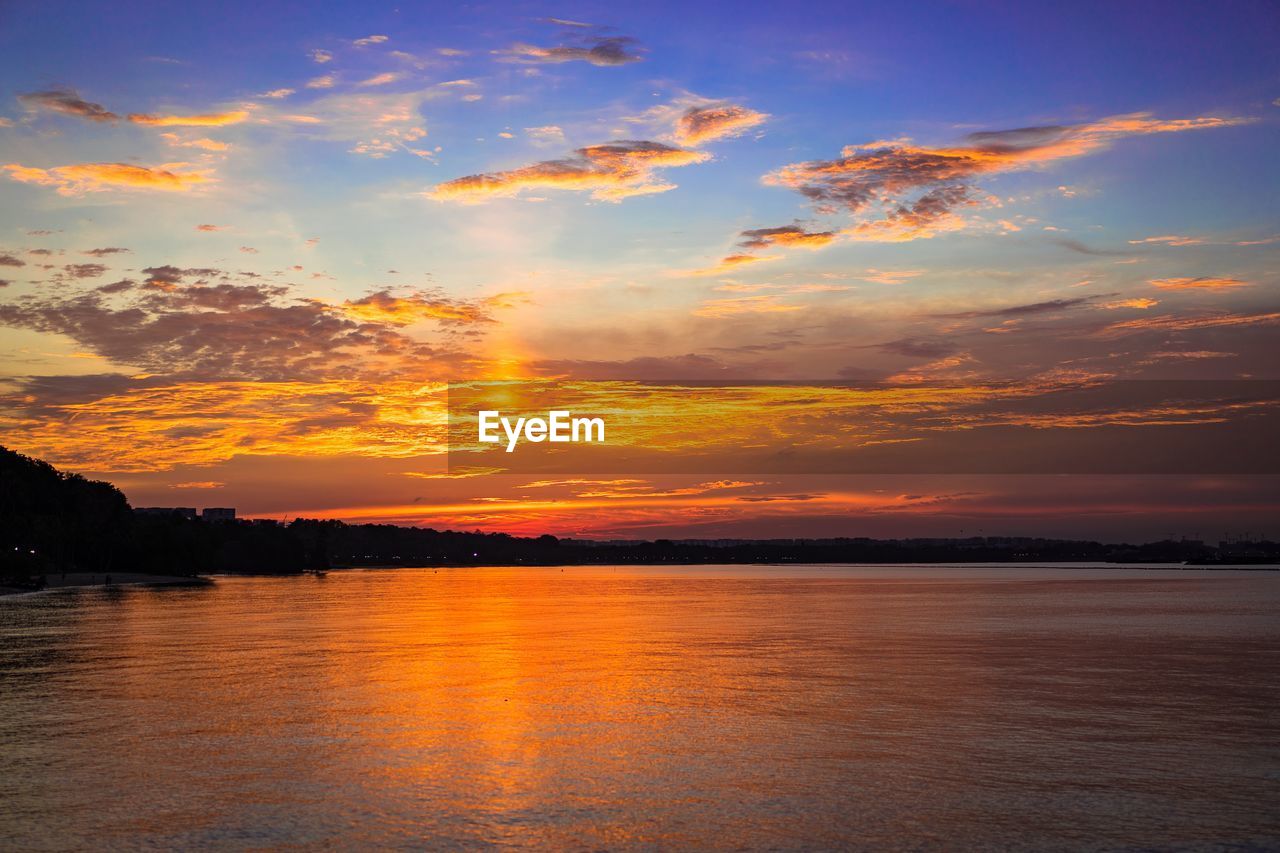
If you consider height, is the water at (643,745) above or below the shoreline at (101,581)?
above

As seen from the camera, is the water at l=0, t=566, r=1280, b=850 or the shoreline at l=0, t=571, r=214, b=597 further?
the shoreline at l=0, t=571, r=214, b=597

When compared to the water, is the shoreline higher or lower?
lower

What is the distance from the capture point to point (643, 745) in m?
23.5

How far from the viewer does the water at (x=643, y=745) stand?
16641mm

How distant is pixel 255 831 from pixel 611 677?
2026cm

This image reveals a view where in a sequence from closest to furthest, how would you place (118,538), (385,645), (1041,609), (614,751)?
(614,751), (385,645), (1041,609), (118,538)

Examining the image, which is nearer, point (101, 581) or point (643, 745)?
point (643, 745)

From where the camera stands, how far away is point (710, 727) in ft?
83.9

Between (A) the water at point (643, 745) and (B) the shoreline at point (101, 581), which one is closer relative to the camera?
(A) the water at point (643, 745)

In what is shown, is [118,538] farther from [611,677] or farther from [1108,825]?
[1108,825]

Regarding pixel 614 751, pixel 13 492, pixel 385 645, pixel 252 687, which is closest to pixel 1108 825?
pixel 614 751

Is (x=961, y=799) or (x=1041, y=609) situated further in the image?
(x=1041, y=609)

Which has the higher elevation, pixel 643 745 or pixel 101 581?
pixel 643 745

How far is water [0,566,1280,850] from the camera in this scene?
54.6ft
